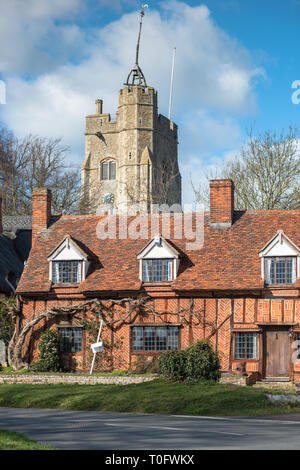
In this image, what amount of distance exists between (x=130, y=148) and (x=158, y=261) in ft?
208

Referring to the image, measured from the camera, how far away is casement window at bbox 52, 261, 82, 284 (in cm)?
3228

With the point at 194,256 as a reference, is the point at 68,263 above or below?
below

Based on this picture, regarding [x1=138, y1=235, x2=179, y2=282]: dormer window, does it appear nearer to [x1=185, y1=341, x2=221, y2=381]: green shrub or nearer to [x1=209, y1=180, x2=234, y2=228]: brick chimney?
[x1=209, y1=180, x2=234, y2=228]: brick chimney

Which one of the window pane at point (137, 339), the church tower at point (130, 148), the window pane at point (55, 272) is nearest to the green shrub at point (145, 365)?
the window pane at point (137, 339)

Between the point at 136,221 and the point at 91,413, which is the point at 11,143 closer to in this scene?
the point at 136,221

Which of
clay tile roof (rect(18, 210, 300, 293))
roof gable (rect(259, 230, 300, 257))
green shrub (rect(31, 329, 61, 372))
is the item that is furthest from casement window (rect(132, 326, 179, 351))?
roof gable (rect(259, 230, 300, 257))

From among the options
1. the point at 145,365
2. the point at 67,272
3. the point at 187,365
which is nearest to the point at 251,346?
the point at 145,365

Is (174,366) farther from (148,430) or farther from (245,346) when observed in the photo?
(148,430)

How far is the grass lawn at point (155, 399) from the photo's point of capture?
20016mm

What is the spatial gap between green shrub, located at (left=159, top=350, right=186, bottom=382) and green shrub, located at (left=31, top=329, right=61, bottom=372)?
25.0 feet

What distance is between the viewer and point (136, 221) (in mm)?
34688

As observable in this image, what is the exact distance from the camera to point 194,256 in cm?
3209

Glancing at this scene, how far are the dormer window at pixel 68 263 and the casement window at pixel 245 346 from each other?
7562mm
